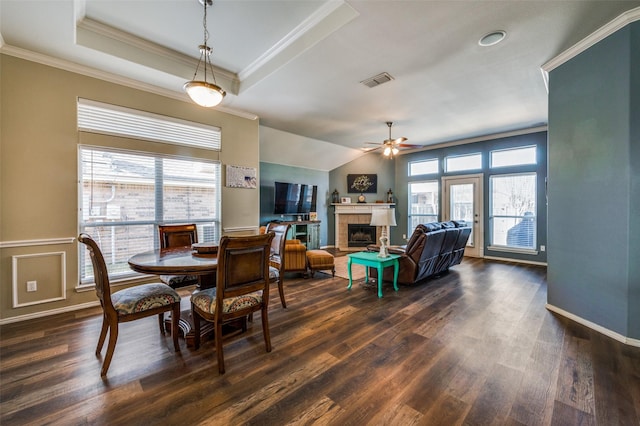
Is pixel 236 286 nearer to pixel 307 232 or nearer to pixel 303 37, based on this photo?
pixel 303 37

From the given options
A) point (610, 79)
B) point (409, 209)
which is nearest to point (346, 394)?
point (610, 79)

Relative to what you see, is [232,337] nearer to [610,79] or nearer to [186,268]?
[186,268]

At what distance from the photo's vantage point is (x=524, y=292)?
149 inches

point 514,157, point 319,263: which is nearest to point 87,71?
point 319,263

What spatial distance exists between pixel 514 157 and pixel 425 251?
3987 millimetres

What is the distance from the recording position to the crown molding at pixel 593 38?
2336 mm

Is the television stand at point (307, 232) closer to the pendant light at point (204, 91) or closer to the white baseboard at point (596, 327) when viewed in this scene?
the pendant light at point (204, 91)

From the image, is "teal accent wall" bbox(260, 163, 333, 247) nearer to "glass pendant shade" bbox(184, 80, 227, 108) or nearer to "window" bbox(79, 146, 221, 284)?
"window" bbox(79, 146, 221, 284)

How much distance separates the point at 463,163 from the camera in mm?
6758

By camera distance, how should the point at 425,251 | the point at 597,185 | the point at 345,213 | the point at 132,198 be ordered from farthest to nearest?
the point at 345,213 → the point at 425,251 → the point at 132,198 → the point at 597,185

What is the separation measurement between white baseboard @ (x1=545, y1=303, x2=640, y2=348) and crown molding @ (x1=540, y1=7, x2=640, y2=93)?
9.26ft

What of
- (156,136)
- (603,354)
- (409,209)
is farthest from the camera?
(409,209)

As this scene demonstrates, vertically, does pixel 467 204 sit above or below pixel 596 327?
above

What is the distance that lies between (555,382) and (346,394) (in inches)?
57.8
